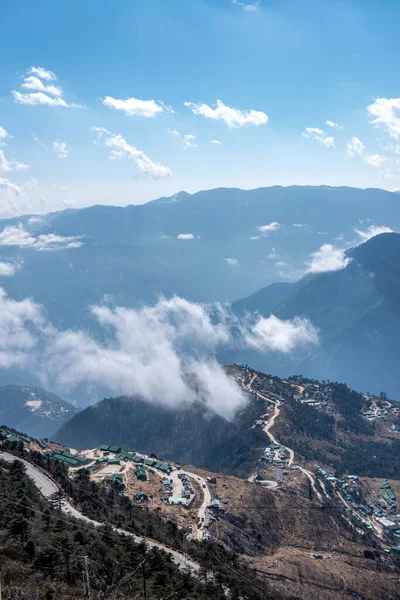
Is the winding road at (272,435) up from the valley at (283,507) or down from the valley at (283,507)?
up

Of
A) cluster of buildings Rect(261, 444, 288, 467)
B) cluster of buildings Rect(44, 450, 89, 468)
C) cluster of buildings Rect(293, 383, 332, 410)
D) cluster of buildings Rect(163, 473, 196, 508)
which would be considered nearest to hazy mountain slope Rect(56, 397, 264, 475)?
cluster of buildings Rect(261, 444, 288, 467)

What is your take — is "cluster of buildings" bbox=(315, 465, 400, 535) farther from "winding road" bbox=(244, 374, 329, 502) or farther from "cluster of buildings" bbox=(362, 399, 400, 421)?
"cluster of buildings" bbox=(362, 399, 400, 421)

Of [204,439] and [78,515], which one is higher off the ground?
[204,439]

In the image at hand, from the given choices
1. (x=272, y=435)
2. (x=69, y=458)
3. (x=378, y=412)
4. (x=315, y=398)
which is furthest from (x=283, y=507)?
(x=378, y=412)

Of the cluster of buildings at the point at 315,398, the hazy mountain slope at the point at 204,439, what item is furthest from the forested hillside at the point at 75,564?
the cluster of buildings at the point at 315,398

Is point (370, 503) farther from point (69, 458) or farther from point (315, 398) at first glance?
point (315, 398)

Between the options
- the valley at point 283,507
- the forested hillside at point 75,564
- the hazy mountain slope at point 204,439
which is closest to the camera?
the forested hillside at point 75,564

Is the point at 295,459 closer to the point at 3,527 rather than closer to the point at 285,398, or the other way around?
the point at 285,398

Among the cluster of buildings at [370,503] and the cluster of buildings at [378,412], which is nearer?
the cluster of buildings at [370,503]

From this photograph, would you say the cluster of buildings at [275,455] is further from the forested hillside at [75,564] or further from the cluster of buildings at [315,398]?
the forested hillside at [75,564]
